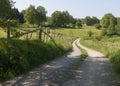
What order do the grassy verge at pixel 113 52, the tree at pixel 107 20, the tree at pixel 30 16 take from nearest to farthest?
the grassy verge at pixel 113 52 → the tree at pixel 30 16 → the tree at pixel 107 20

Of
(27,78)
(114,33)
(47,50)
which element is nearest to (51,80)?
(27,78)

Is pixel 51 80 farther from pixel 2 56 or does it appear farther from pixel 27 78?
pixel 2 56

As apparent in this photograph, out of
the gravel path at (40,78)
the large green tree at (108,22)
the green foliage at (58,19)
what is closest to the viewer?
the gravel path at (40,78)

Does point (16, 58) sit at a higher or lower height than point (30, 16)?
lower

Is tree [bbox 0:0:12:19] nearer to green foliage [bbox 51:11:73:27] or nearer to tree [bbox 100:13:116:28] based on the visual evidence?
green foliage [bbox 51:11:73:27]

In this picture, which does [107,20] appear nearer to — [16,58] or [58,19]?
[58,19]

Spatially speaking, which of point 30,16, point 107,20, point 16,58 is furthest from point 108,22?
point 16,58

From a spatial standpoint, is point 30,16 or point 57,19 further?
point 57,19

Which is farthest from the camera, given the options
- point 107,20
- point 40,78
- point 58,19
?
point 107,20

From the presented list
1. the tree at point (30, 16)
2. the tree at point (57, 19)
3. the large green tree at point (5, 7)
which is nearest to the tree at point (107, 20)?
the tree at point (57, 19)

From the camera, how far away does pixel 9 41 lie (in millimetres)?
16312

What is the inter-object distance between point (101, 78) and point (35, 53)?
220 inches

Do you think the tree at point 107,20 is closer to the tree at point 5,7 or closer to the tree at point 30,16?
the tree at point 30,16

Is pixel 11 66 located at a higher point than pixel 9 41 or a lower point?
lower
